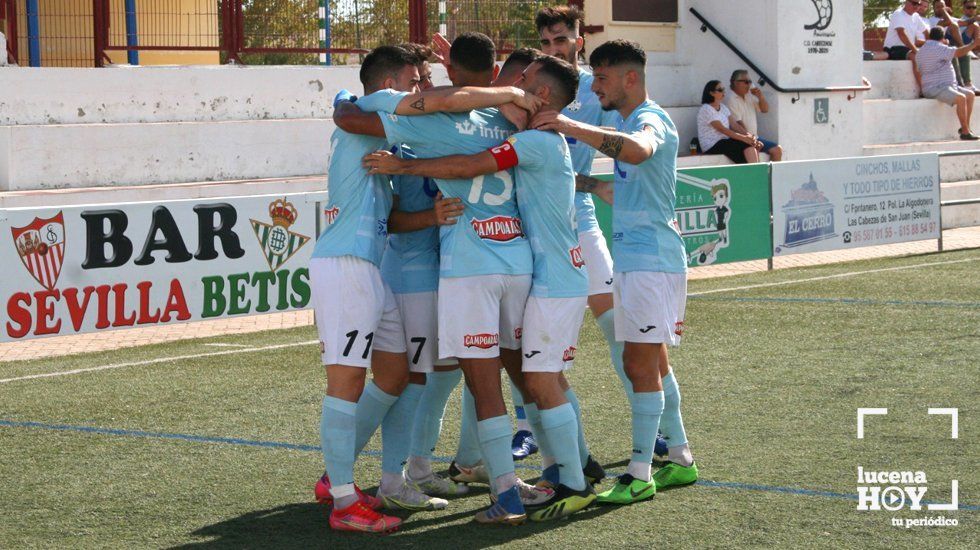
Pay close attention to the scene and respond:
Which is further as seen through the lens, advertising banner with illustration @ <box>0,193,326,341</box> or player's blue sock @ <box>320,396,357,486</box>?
advertising banner with illustration @ <box>0,193,326,341</box>

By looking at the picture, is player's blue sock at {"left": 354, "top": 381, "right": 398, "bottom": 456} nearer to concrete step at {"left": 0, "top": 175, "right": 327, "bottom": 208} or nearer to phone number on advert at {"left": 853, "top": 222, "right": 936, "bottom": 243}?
concrete step at {"left": 0, "top": 175, "right": 327, "bottom": 208}

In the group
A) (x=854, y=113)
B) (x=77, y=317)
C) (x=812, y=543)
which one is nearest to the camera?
(x=812, y=543)

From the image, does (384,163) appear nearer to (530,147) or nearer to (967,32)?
(530,147)

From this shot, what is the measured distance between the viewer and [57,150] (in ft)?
48.1

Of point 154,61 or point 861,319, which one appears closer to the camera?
point 861,319

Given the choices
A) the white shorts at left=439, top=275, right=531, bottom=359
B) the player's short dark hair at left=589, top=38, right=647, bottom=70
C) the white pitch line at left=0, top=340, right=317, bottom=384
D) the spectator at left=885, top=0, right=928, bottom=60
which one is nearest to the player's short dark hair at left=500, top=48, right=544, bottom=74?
the player's short dark hair at left=589, top=38, right=647, bottom=70

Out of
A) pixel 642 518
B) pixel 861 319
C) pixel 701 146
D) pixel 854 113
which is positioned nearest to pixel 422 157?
pixel 642 518

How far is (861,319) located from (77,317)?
6347mm

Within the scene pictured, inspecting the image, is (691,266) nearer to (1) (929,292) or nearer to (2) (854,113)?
(1) (929,292)

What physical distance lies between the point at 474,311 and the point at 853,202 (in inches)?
450

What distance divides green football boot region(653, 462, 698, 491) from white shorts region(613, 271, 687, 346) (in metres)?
0.58

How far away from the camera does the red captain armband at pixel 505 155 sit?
5.51 m

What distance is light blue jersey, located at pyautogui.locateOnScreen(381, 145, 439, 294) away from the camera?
5.94 metres

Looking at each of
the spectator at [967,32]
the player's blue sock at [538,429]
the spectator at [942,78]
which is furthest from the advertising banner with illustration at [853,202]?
the player's blue sock at [538,429]
